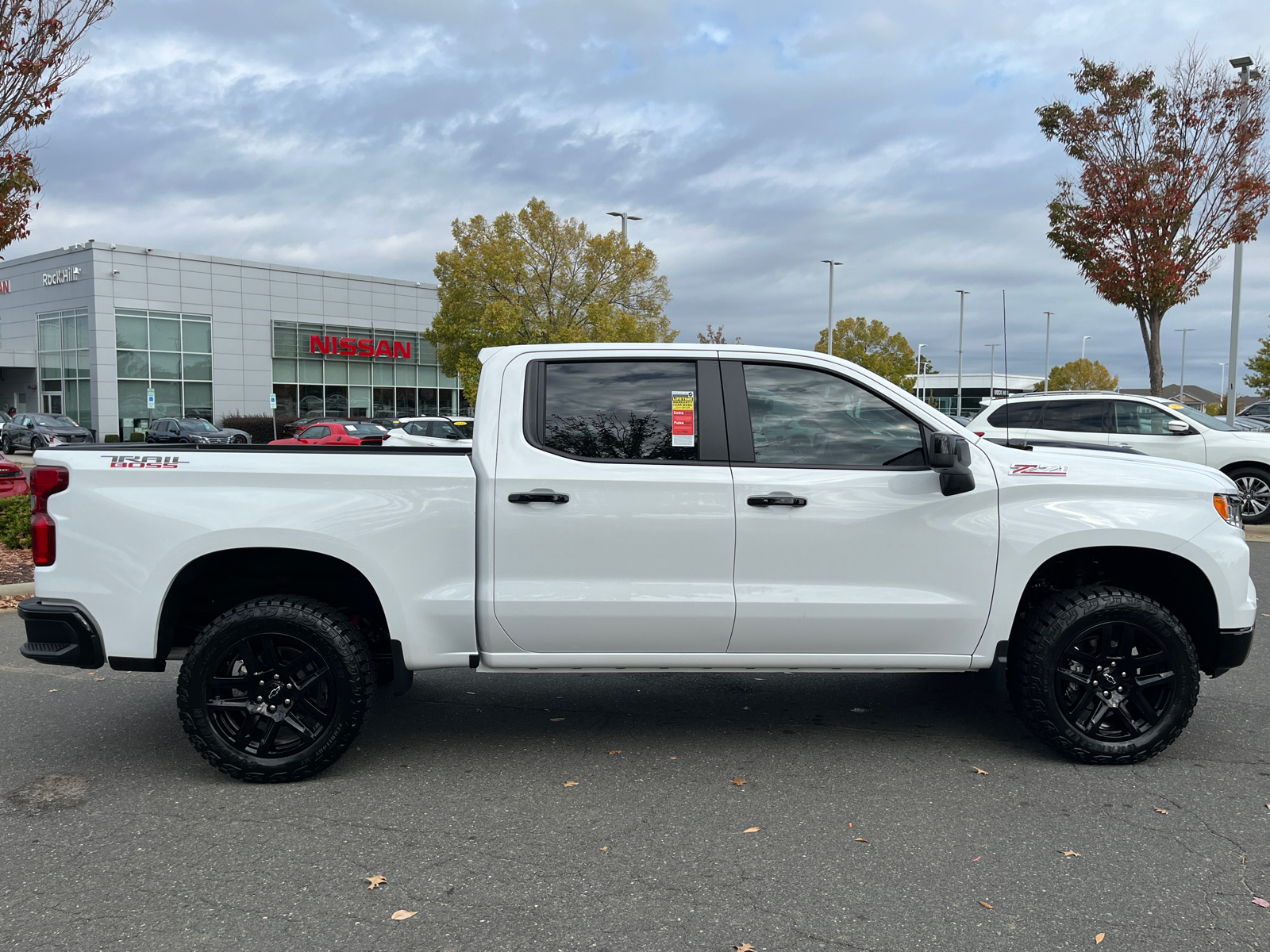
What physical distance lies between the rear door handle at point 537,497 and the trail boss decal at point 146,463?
1413mm

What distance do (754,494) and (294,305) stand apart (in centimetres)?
4918

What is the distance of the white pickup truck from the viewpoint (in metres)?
4.24

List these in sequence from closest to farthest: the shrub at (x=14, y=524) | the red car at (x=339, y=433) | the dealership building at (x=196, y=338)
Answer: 1. the shrub at (x=14, y=524)
2. the red car at (x=339, y=433)
3. the dealership building at (x=196, y=338)

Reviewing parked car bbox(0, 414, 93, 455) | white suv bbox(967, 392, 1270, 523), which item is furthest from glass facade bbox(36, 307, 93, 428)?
white suv bbox(967, 392, 1270, 523)

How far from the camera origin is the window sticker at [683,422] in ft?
14.5

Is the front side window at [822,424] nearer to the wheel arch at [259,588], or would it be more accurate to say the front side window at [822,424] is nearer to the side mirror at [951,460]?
the side mirror at [951,460]

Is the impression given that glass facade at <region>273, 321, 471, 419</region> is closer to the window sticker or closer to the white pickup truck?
the white pickup truck

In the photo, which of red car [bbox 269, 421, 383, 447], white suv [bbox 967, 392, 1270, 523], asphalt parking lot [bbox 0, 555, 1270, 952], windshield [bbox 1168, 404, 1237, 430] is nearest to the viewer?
asphalt parking lot [bbox 0, 555, 1270, 952]

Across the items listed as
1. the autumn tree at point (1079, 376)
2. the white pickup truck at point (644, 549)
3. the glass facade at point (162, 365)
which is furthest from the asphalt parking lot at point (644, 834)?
the autumn tree at point (1079, 376)

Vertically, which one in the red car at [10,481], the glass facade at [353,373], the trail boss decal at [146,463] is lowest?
the red car at [10,481]

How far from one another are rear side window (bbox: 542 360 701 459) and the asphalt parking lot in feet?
4.81

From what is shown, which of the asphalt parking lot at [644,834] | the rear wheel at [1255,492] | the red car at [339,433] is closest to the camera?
the asphalt parking lot at [644,834]

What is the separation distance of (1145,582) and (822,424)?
6.13ft

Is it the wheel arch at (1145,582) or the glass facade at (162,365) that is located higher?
the glass facade at (162,365)
